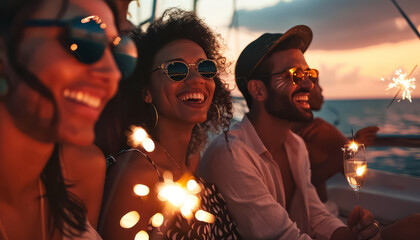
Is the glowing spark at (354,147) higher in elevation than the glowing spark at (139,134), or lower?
lower

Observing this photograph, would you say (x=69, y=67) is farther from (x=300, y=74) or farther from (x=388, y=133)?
(x=388, y=133)

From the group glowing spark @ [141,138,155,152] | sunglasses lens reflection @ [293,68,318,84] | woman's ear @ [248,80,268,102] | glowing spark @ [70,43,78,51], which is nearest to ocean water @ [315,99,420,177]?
sunglasses lens reflection @ [293,68,318,84]

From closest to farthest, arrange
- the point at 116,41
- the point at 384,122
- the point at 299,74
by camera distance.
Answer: the point at 116,41, the point at 299,74, the point at 384,122

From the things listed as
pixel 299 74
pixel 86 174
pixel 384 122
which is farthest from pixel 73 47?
pixel 384 122

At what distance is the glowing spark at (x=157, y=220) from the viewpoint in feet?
4.76

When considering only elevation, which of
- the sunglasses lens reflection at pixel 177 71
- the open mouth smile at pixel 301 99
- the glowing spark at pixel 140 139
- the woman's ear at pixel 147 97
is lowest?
the glowing spark at pixel 140 139

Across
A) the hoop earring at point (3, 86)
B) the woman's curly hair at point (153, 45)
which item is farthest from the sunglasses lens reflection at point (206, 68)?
the hoop earring at point (3, 86)

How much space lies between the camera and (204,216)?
5.36 feet

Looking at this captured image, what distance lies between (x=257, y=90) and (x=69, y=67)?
1.83 metres

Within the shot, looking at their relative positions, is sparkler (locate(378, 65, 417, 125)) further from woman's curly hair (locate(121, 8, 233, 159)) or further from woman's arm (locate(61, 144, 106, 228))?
woman's arm (locate(61, 144, 106, 228))

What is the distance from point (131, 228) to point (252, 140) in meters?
1.13

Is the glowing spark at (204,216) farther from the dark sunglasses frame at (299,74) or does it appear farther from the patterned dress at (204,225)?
the dark sunglasses frame at (299,74)

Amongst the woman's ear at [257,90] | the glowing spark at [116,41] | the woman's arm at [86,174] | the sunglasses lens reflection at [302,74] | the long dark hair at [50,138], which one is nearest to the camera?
the long dark hair at [50,138]

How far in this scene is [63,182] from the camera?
1.01 m
